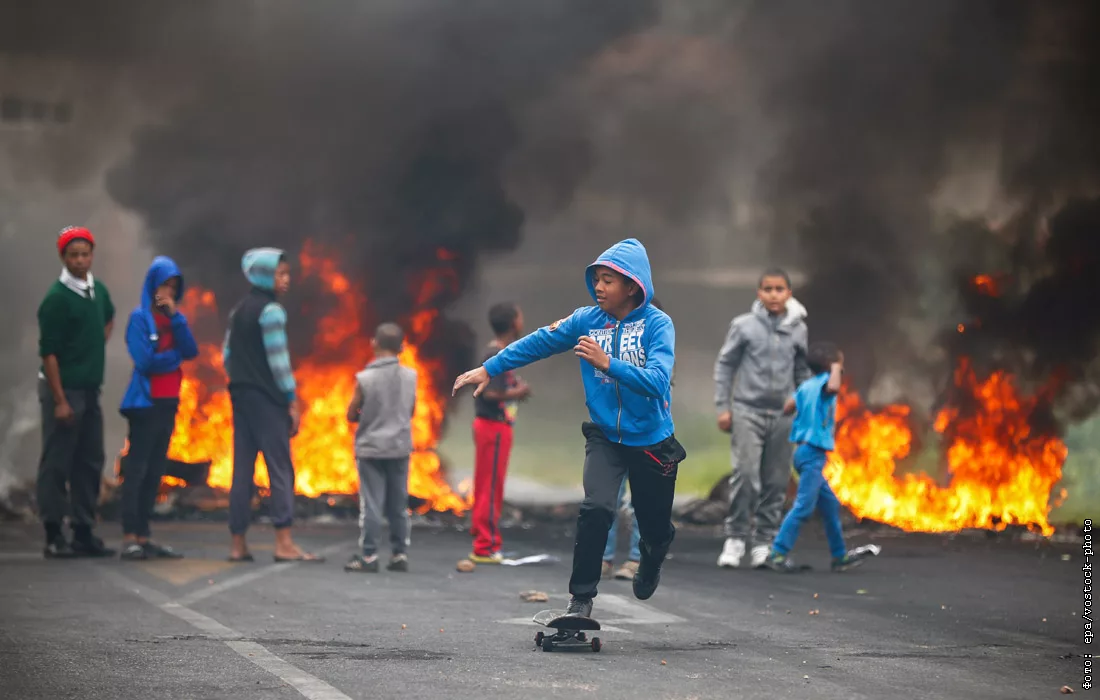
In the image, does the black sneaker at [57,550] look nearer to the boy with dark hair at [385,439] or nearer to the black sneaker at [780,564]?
the boy with dark hair at [385,439]

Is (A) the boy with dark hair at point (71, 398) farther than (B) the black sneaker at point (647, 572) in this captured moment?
Yes

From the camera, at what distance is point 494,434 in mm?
10383

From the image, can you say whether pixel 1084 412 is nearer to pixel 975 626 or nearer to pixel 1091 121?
pixel 1091 121

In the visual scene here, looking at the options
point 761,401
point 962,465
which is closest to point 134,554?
point 761,401

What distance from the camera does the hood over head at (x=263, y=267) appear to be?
33.5 ft

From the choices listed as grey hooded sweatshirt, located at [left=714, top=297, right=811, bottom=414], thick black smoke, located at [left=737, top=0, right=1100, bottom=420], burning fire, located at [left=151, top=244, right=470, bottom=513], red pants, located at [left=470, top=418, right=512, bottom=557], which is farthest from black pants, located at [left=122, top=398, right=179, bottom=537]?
thick black smoke, located at [left=737, top=0, right=1100, bottom=420]

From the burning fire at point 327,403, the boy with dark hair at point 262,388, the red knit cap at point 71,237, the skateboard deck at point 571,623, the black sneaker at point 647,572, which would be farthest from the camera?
the burning fire at point 327,403

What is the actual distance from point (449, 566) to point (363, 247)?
10.4m

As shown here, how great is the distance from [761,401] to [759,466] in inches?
20.8

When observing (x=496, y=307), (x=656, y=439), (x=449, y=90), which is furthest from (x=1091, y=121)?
(x=656, y=439)

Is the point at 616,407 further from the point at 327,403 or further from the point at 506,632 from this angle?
the point at 327,403

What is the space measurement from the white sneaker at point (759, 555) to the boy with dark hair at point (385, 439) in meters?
2.62

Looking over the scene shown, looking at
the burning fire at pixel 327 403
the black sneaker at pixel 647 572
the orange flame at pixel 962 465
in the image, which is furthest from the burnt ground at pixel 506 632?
the burning fire at pixel 327 403

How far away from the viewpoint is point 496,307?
1030cm
